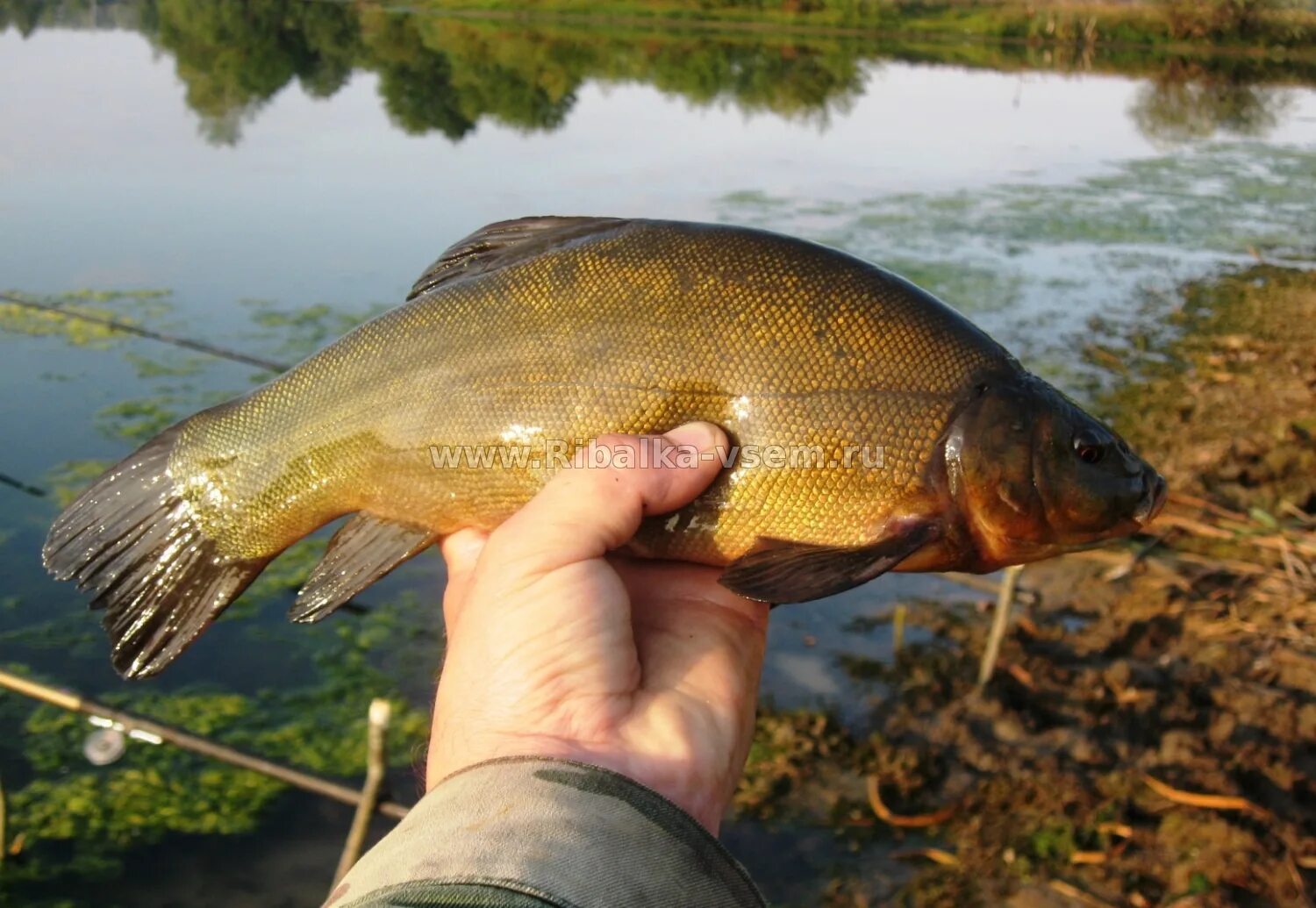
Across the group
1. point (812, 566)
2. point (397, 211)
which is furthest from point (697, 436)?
point (397, 211)

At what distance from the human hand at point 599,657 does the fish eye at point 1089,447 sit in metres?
0.88

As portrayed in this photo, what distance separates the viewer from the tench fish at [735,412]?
2576 millimetres

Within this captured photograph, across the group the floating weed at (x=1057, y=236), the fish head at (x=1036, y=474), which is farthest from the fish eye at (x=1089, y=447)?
the floating weed at (x=1057, y=236)

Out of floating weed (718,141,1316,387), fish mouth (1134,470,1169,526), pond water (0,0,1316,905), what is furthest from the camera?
floating weed (718,141,1316,387)

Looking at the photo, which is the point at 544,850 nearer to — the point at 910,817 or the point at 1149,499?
the point at 1149,499

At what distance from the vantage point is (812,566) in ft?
8.18

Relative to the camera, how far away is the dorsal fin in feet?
9.16

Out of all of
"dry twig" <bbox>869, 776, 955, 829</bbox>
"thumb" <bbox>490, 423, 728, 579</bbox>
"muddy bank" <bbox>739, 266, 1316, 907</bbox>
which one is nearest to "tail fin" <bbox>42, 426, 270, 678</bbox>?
"thumb" <bbox>490, 423, 728, 579</bbox>

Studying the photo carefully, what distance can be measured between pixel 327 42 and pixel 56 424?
2797cm

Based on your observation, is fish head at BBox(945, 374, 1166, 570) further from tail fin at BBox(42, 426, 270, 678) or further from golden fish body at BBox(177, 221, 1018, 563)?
tail fin at BBox(42, 426, 270, 678)

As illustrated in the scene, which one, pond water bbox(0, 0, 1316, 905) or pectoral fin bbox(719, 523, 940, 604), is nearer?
pectoral fin bbox(719, 523, 940, 604)

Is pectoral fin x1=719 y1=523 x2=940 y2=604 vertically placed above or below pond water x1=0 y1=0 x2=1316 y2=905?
above

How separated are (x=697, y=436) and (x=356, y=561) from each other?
983mm

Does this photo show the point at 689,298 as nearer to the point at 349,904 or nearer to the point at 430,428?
the point at 430,428
